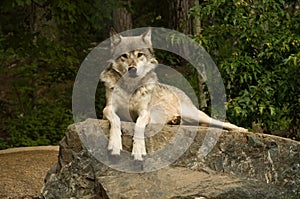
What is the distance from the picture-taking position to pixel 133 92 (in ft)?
19.3

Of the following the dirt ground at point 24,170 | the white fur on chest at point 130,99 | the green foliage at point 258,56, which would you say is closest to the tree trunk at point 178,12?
the green foliage at point 258,56

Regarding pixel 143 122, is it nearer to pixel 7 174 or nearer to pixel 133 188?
pixel 133 188

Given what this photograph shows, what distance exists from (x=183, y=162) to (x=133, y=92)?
0.84 m

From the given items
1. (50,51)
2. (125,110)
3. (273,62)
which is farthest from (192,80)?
(125,110)

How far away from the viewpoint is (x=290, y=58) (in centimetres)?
745

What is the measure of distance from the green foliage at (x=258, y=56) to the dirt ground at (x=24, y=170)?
263 cm

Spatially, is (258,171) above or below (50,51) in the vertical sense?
below

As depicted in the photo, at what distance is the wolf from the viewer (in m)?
5.60

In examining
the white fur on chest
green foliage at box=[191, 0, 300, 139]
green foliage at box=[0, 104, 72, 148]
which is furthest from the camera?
green foliage at box=[0, 104, 72, 148]

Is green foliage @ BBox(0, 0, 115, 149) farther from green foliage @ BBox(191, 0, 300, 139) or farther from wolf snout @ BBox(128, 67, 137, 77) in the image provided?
wolf snout @ BBox(128, 67, 137, 77)

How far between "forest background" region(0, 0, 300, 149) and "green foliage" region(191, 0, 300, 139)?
13 mm

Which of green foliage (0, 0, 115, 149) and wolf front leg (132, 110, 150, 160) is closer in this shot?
wolf front leg (132, 110, 150, 160)

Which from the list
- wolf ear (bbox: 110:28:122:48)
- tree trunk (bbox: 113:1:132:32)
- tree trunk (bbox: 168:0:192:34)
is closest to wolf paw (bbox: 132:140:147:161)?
wolf ear (bbox: 110:28:122:48)

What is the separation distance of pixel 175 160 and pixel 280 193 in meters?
1.01
